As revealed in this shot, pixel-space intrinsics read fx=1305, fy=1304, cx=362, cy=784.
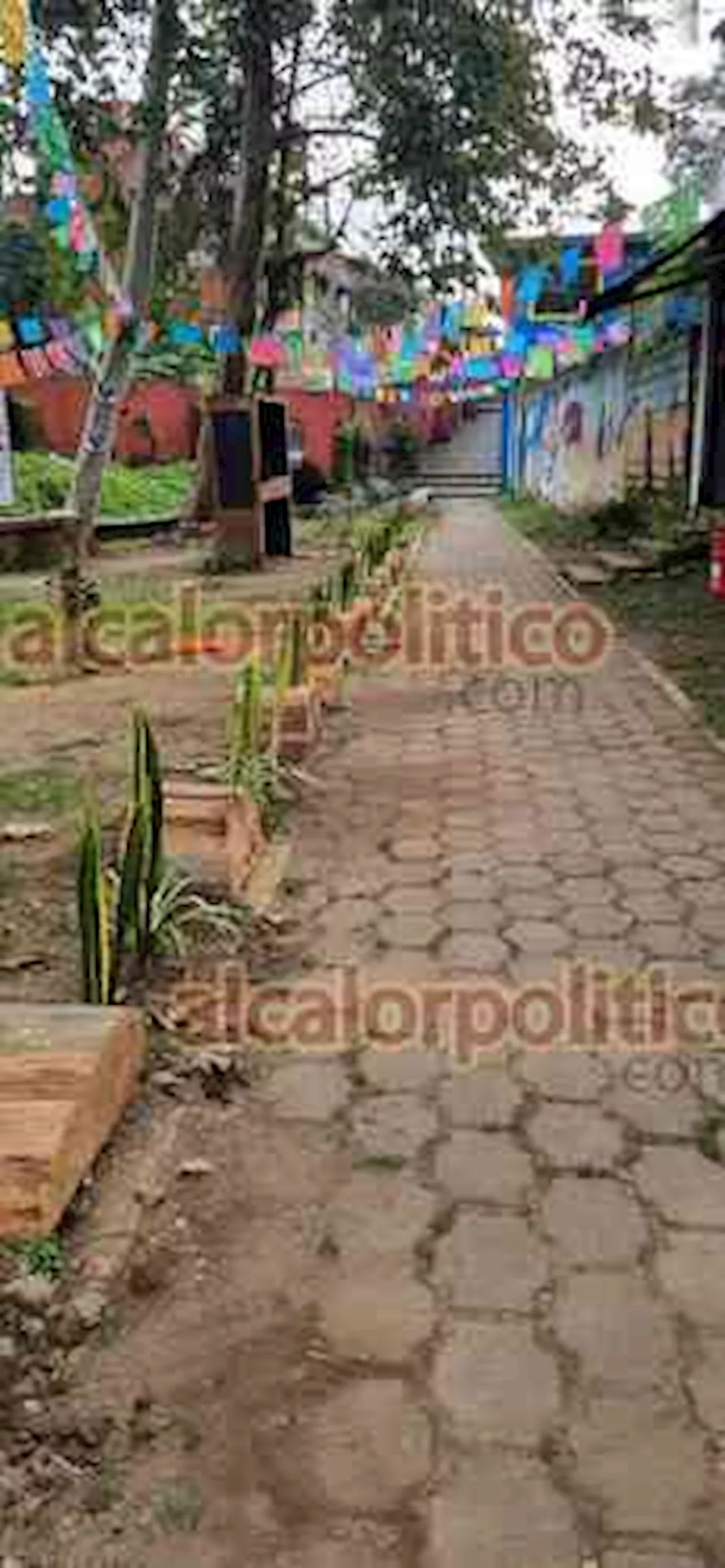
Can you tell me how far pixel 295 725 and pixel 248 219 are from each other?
11803 mm

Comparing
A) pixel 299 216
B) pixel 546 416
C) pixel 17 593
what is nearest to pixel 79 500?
pixel 17 593

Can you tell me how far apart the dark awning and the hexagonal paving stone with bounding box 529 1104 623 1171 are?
9108 millimetres

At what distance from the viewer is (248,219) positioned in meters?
15.3

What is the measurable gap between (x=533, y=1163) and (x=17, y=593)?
972 centimetres

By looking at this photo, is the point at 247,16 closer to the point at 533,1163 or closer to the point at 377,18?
the point at 377,18

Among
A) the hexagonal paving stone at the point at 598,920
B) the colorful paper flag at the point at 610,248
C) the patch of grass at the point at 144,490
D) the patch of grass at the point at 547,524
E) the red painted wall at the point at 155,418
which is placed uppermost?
the colorful paper flag at the point at 610,248

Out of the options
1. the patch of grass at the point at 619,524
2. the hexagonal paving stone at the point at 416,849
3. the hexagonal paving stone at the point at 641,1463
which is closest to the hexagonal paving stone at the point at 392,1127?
the hexagonal paving stone at the point at 641,1463

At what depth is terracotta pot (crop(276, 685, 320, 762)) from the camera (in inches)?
210

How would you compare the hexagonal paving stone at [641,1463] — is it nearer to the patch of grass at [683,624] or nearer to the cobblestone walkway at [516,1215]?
the cobblestone walkway at [516,1215]

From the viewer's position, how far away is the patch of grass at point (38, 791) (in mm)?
4734

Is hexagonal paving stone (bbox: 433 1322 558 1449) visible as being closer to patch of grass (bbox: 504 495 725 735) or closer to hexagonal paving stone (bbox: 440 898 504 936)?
hexagonal paving stone (bbox: 440 898 504 936)

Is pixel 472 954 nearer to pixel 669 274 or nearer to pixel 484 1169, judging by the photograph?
pixel 484 1169

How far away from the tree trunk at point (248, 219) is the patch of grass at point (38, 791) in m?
8.82

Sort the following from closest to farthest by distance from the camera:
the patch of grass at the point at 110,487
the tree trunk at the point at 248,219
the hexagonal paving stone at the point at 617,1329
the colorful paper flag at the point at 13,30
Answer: the hexagonal paving stone at the point at 617,1329, the colorful paper flag at the point at 13,30, the tree trunk at the point at 248,219, the patch of grass at the point at 110,487
